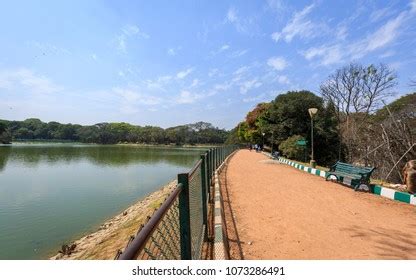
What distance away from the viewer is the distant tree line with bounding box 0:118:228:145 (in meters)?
113

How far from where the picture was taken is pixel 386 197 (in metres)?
8.14

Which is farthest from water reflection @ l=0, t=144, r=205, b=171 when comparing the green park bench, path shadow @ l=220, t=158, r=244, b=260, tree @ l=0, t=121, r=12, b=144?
tree @ l=0, t=121, r=12, b=144

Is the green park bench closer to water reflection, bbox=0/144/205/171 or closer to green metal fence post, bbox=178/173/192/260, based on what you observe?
green metal fence post, bbox=178/173/192/260

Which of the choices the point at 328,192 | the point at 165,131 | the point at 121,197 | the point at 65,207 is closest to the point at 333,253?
the point at 328,192

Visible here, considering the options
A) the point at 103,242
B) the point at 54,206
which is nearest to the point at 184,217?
the point at 103,242

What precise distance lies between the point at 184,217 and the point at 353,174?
835 cm

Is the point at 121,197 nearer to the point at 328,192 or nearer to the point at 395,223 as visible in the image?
the point at 328,192

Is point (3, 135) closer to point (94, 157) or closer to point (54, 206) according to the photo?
point (94, 157)

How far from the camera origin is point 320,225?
5582 mm

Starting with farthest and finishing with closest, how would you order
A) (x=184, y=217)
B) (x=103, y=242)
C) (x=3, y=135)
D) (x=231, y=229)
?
(x=3, y=135) < (x=103, y=242) < (x=231, y=229) < (x=184, y=217)

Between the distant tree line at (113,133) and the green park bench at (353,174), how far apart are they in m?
101

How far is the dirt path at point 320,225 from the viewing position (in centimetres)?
432

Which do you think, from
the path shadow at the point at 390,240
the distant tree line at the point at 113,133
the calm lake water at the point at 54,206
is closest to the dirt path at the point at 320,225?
the path shadow at the point at 390,240

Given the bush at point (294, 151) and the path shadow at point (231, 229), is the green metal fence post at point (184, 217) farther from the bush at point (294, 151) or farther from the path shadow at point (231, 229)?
the bush at point (294, 151)
